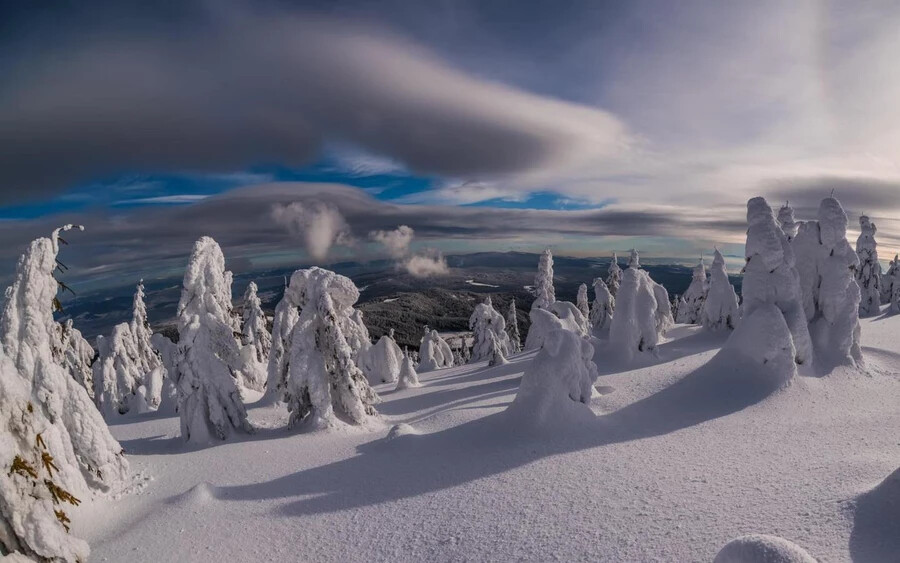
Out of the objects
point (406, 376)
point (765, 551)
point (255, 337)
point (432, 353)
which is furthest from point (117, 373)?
point (765, 551)

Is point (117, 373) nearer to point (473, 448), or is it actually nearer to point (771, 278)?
point (473, 448)

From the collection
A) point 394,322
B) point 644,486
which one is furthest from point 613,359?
point 394,322

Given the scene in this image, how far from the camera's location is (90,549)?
1118cm

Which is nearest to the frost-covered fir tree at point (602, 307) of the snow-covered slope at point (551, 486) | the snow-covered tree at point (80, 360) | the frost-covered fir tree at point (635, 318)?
the frost-covered fir tree at point (635, 318)

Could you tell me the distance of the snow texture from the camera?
2278cm

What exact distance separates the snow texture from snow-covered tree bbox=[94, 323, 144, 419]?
50.0m

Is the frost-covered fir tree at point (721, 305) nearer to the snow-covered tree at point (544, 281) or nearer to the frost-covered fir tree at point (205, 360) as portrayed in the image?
the snow-covered tree at point (544, 281)

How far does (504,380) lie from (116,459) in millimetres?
22556

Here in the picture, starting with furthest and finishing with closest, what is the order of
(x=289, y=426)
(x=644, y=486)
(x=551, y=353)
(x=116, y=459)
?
(x=289, y=426) < (x=551, y=353) < (x=116, y=459) < (x=644, y=486)

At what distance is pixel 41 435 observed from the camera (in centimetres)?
1048

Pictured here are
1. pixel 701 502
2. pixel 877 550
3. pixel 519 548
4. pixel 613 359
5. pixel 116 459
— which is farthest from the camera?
pixel 613 359

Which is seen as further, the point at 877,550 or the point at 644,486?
the point at 644,486

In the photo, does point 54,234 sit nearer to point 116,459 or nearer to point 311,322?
point 116,459

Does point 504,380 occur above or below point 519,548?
below
